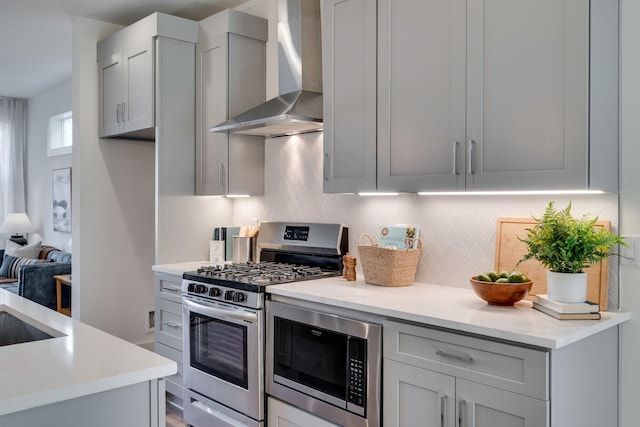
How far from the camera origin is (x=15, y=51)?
5352 mm

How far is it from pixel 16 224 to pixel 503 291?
272 inches

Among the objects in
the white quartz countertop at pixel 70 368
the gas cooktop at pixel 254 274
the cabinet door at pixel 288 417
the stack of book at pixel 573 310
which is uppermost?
the stack of book at pixel 573 310

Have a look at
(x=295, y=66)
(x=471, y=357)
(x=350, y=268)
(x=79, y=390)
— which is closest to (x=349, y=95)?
(x=295, y=66)

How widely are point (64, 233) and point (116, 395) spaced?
602cm

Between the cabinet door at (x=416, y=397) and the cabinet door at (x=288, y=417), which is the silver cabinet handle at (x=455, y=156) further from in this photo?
the cabinet door at (x=288, y=417)

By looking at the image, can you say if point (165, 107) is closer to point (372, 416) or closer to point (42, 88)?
point (372, 416)

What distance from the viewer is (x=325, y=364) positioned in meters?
2.51

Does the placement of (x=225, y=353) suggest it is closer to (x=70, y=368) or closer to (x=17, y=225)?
(x=70, y=368)

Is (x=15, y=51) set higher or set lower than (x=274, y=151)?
higher

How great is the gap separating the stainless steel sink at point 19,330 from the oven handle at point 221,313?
1.02 metres

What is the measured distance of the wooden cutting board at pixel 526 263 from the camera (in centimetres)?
218

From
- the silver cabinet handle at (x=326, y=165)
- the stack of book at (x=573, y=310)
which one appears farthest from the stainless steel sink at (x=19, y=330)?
the stack of book at (x=573, y=310)

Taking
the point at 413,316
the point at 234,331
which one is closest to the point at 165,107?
the point at 234,331

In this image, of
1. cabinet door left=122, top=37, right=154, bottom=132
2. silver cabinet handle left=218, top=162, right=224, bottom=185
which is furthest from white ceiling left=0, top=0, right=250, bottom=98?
silver cabinet handle left=218, top=162, right=224, bottom=185
